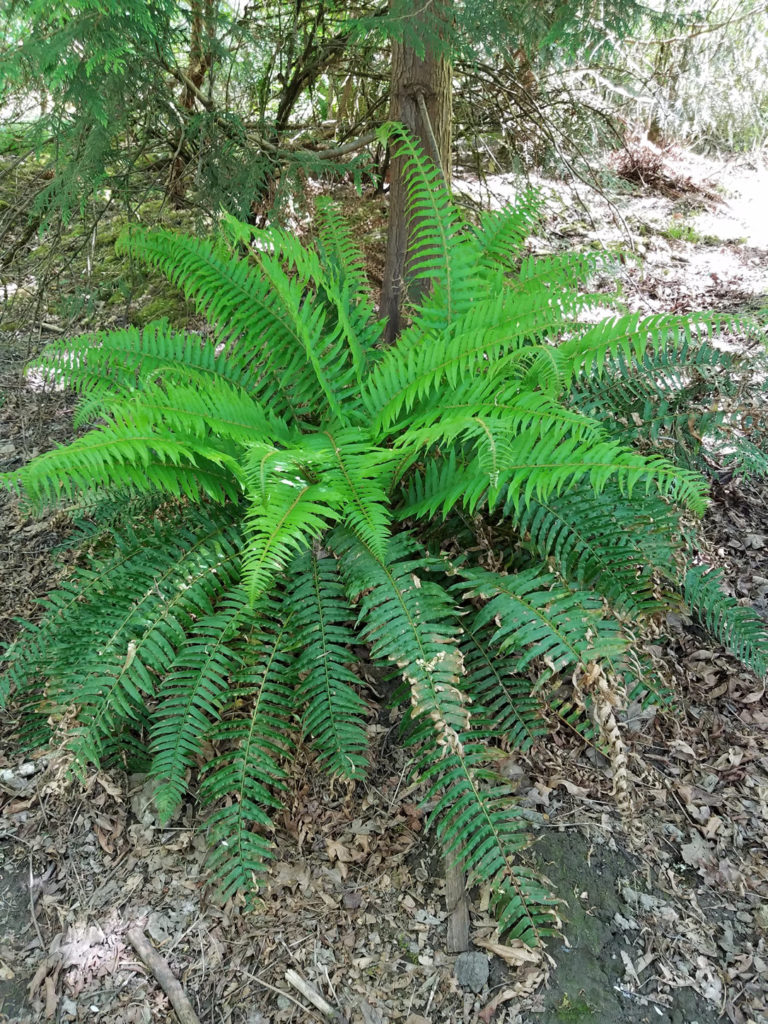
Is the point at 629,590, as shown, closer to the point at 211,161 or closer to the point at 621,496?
the point at 621,496

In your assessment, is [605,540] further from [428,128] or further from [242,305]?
[428,128]

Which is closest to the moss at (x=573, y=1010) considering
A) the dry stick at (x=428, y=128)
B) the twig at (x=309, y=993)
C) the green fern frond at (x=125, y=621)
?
the twig at (x=309, y=993)

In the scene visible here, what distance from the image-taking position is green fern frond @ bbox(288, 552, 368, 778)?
1.94 m

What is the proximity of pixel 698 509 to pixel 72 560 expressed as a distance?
7.81 ft

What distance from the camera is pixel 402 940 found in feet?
6.19

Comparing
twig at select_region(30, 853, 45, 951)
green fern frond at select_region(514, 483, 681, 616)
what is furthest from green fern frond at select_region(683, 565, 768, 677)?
twig at select_region(30, 853, 45, 951)

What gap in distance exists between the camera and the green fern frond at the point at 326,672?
1.94 metres

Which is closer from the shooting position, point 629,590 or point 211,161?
point 629,590

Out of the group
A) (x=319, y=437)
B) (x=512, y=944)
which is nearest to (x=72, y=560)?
(x=319, y=437)

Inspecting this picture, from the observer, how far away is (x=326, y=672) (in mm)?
1985

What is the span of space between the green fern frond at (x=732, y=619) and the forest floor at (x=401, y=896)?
0.26 metres

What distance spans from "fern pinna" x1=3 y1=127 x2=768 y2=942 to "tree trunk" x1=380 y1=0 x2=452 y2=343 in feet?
1.18

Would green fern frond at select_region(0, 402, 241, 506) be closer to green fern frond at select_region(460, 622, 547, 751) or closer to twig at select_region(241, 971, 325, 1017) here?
green fern frond at select_region(460, 622, 547, 751)

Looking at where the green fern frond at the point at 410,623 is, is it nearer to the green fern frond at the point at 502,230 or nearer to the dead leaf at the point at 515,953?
the dead leaf at the point at 515,953
